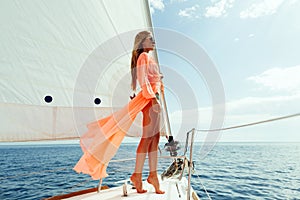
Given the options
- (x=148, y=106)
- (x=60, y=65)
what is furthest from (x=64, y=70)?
(x=148, y=106)

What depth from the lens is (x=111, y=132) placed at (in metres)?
1.27

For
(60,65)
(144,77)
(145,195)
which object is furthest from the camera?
(60,65)

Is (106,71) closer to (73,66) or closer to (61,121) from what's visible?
(73,66)

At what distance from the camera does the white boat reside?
1359 mm

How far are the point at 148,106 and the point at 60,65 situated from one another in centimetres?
83

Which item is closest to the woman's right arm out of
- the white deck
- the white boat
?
the white boat

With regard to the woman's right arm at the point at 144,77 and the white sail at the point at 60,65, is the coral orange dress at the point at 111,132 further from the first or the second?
the white sail at the point at 60,65

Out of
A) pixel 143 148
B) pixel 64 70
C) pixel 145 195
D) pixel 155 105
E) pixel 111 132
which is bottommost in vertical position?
pixel 145 195

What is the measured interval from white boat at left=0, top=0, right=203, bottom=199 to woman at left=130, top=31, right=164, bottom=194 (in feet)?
0.75

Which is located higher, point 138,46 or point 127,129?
point 138,46

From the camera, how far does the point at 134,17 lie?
220 cm

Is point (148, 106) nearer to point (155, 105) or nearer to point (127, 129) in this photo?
point (155, 105)

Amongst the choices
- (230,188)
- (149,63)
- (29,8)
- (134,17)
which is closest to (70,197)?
(149,63)

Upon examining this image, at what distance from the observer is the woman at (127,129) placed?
125 cm
